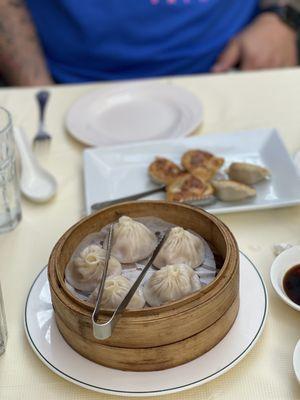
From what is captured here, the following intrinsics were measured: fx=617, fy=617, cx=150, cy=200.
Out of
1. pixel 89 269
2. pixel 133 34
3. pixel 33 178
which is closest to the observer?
pixel 89 269

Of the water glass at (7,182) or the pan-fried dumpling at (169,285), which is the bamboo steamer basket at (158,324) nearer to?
the pan-fried dumpling at (169,285)

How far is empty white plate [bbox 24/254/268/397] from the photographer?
0.76 meters

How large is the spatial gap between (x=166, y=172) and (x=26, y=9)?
0.86 meters

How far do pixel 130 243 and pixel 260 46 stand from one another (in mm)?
1166

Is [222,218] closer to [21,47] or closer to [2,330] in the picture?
A: [2,330]

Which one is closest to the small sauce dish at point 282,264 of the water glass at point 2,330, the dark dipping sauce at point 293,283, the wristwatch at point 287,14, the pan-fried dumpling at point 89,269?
the dark dipping sauce at point 293,283

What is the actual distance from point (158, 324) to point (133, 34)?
1.19 m

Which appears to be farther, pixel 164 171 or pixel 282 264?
pixel 164 171

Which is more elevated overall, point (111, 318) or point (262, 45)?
point (111, 318)

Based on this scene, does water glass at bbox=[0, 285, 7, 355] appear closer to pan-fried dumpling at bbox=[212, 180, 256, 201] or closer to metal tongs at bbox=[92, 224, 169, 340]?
metal tongs at bbox=[92, 224, 169, 340]

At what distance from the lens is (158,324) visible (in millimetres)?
733

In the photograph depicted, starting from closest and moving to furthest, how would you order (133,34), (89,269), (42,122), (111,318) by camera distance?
Result: 1. (111,318)
2. (89,269)
3. (42,122)
4. (133,34)

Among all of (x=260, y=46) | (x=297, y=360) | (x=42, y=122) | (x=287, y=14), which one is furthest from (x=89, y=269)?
(x=287, y=14)

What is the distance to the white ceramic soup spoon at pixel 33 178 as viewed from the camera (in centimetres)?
117
